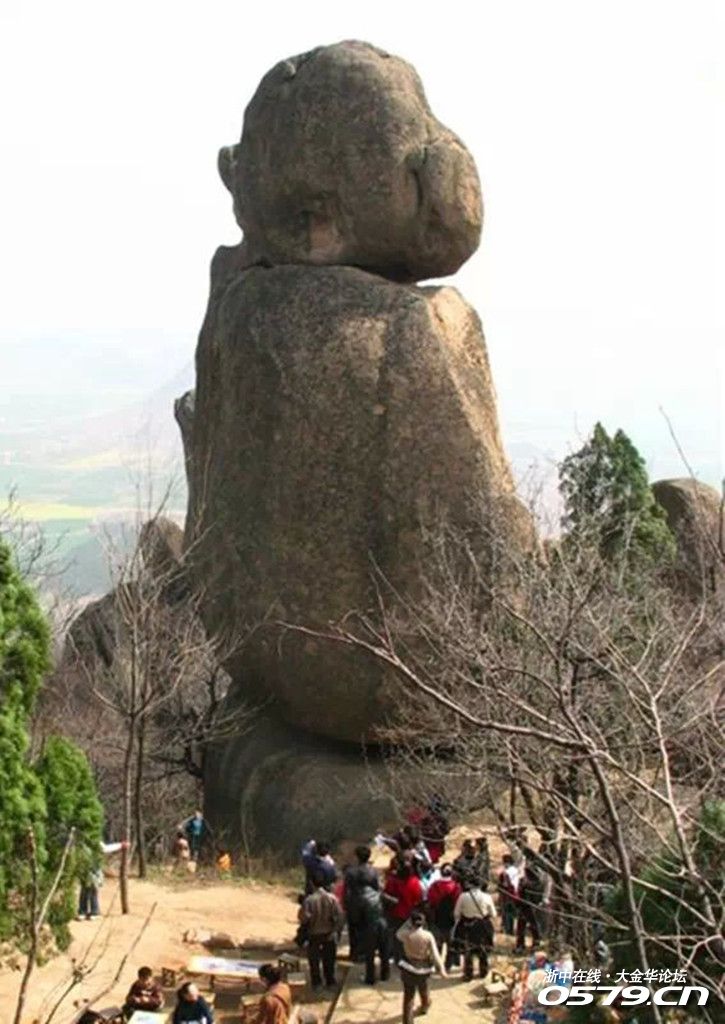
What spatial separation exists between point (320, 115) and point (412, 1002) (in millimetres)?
10842

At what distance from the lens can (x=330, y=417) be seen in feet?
48.9

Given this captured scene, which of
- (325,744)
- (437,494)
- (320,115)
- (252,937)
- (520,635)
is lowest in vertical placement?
(252,937)

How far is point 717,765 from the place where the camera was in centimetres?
897

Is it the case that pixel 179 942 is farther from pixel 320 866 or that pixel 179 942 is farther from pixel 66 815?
pixel 66 815

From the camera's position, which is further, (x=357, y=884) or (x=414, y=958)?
(x=357, y=884)

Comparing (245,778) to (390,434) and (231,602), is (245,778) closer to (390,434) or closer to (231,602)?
(231,602)

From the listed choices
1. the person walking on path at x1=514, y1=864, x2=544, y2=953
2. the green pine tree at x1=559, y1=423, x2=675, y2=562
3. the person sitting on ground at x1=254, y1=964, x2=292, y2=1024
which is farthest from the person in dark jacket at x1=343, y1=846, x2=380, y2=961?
the green pine tree at x1=559, y1=423, x2=675, y2=562

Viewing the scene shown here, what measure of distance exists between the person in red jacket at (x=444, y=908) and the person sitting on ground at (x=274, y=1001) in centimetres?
230

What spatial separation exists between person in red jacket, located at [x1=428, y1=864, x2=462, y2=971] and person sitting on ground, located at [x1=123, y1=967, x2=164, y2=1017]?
255 cm

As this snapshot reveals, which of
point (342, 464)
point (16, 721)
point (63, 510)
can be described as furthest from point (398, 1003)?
point (63, 510)

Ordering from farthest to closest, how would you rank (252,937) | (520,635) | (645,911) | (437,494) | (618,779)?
(437,494), (520,635), (252,937), (618,779), (645,911)

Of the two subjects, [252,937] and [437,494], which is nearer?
[252,937]

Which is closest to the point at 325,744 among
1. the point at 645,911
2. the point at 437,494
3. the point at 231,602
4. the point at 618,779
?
the point at 231,602

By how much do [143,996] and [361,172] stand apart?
1032 centimetres
